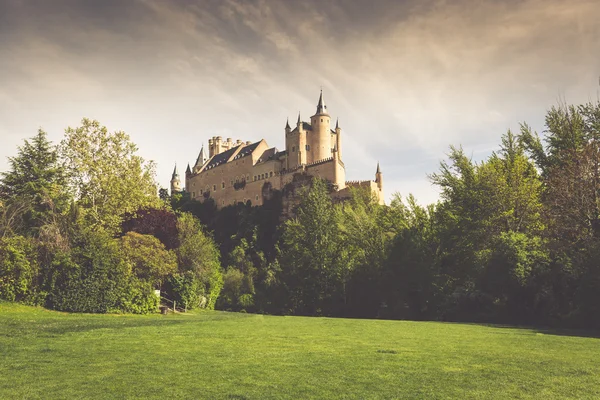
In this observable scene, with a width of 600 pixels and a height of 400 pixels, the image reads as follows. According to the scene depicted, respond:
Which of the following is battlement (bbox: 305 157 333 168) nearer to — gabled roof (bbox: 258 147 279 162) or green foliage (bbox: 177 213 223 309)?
gabled roof (bbox: 258 147 279 162)

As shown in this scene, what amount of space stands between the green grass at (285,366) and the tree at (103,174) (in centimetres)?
2014

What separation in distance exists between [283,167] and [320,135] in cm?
878

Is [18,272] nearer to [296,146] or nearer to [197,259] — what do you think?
[197,259]

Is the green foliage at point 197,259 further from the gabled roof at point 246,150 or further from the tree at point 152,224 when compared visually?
the gabled roof at point 246,150

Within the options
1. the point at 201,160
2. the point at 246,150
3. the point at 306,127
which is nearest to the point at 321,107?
the point at 306,127

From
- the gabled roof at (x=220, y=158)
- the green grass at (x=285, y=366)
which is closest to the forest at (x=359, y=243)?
the green grass at (x=285, y=366)

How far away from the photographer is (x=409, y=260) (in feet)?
106

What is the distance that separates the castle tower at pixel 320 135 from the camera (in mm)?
80812

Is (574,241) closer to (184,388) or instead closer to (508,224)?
(508,224)

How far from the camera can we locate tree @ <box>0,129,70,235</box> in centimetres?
3288

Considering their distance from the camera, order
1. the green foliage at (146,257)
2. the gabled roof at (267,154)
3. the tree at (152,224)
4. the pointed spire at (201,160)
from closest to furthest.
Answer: the green foliage at (146,257) → the tree at (152,224) → the gabled roof at (267,154) → the pointed spire at (201,160)

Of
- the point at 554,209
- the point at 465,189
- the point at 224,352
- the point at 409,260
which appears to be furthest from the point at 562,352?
the point at 465,189

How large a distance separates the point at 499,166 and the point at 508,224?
5.31 metres

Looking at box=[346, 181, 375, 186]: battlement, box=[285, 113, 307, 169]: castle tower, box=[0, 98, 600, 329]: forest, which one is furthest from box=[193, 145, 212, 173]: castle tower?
box=[0, 98, 600, 329]: forest
